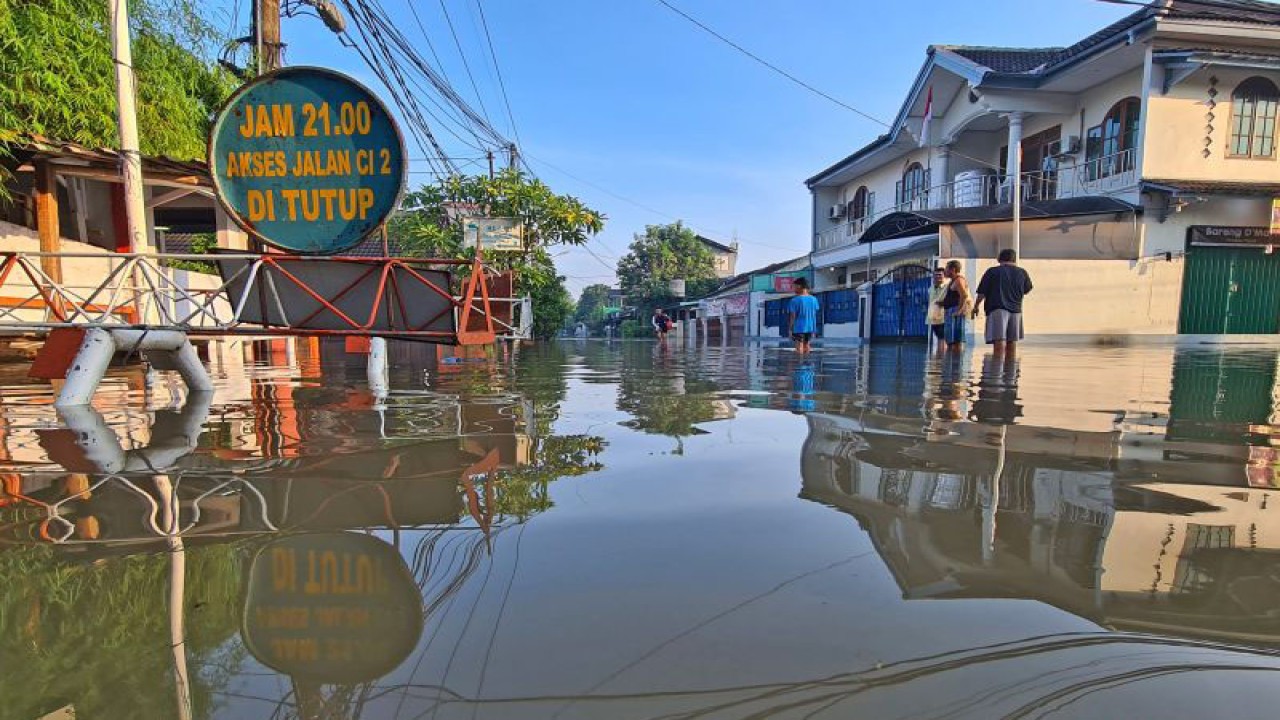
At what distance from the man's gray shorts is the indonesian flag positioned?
43.2 ft

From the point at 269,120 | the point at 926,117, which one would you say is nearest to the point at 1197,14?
the point at 926,117

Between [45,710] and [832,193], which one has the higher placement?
[832,193]

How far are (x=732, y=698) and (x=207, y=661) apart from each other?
106 cm

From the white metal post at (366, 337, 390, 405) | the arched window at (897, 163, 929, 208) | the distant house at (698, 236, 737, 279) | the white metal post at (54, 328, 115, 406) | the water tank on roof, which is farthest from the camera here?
the distant house at (698, 236, 737, 279)

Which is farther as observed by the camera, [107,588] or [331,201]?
[331,201]

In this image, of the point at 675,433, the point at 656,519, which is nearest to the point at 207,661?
the point at 656,519

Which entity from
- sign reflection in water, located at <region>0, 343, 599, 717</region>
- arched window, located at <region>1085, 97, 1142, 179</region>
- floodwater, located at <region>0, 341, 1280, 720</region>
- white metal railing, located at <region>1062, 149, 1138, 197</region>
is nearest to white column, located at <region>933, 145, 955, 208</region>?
white metal railing, located at <region>1062, 149, 1138, 197</region>

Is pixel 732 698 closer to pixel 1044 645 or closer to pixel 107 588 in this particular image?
pixel 1044 645

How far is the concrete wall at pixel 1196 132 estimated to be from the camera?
14.5 m

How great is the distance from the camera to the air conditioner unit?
655 inches

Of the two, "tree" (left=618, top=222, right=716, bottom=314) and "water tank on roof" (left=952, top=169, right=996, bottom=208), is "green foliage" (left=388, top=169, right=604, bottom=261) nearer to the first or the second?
"water tank on roof" (left=952, top=169, right=996, bottom=208)

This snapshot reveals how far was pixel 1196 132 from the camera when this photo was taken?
14.8 metres

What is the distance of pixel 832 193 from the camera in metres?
27.5

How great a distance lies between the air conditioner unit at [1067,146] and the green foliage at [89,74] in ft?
68.6
